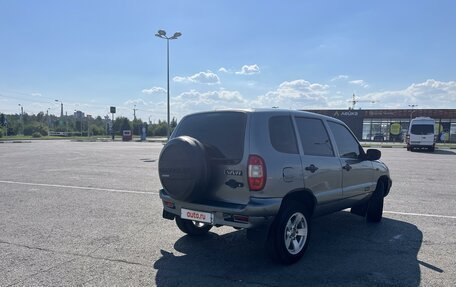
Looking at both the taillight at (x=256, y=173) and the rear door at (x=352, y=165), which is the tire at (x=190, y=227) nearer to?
the taillight at (x=256, y=173)

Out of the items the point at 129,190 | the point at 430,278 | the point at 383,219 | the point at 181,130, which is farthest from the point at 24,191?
the point at 430,278

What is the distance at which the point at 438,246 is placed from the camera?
5035 mm

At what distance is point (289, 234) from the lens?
4.39 meters

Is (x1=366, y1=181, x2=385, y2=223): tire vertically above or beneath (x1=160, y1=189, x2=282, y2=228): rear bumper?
beneath

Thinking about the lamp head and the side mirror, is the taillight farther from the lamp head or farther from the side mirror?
the lamp head

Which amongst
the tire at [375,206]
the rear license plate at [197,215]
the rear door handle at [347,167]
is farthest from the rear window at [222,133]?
the tire at [375,206]

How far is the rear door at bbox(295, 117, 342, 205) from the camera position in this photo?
15.0 ft

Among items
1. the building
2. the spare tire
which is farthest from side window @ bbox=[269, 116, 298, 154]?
the building

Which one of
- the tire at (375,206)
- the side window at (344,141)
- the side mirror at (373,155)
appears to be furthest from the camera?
the tire at (375,206)

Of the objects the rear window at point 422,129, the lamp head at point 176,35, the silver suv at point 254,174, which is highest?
the lamp head at point 176,35

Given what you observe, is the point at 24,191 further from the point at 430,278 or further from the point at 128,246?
the point at 430,278

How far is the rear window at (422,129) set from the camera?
89.0 feet

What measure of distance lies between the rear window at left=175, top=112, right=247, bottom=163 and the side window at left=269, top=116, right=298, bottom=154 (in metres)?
0.37

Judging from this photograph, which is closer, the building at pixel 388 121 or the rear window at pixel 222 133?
the rear window at pixel 222 133
